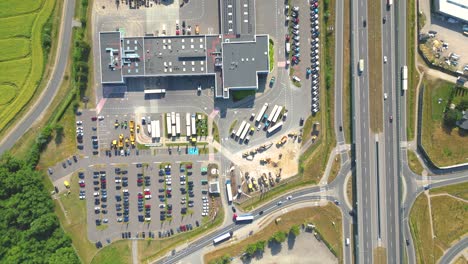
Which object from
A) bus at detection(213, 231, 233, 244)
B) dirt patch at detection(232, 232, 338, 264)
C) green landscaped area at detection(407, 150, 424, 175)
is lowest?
dirt patch at detection(232, 232, 338, 264)

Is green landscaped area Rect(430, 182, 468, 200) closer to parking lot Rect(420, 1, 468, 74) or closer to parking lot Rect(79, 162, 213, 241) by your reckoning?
parking lot Rect(420, 1, 468, 74)

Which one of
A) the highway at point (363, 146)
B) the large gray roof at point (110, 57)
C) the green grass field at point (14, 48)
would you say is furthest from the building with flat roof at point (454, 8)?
the green grass field at point (14, 48)

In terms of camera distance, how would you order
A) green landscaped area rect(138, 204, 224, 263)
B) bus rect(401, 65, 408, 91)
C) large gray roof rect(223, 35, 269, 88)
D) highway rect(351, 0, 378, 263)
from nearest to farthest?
large gray roof rect(223, 35, 269, 88), bus rect(401, 65, 408, 91), highway rect(351, 0, 378, 263), green landscaped area rect(138, 204, 224, 263)

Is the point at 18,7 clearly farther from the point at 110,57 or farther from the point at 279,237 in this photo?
the point at 279,237

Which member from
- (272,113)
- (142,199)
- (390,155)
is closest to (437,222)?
(390,155)

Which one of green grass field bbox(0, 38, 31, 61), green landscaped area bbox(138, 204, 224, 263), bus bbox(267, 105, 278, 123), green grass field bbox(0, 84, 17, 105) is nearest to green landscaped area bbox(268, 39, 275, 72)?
bus bbox(267, 105, 278, 123)

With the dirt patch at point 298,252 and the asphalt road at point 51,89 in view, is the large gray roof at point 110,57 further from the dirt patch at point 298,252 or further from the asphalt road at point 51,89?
the dirt patch at point 298,252
